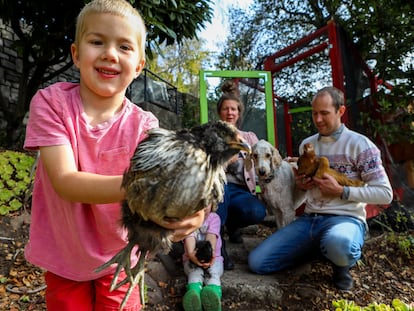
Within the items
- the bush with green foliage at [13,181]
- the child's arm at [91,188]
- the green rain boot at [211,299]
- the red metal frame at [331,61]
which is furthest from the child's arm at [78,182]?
the red metal frame at [331,61]

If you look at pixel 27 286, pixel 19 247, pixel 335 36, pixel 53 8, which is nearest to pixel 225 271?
pixel 27 286

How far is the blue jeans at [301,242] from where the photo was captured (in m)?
3.05

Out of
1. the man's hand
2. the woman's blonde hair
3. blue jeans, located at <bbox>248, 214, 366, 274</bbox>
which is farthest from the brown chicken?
the woman's blonde hair

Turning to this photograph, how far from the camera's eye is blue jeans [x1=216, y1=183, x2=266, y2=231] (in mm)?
3689

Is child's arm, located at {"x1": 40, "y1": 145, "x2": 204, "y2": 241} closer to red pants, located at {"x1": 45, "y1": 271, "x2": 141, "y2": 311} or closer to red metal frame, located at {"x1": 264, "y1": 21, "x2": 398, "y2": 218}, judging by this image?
red pants, located at {"x1": 45, "y1": 271, "x2": 141, "y2": 311}

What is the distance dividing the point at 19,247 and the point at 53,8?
12.7 feet

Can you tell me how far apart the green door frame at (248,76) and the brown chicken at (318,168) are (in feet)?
6.08

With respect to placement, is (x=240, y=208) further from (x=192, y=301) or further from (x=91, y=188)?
(x=91, y=188)

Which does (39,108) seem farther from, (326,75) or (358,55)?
(358,55)

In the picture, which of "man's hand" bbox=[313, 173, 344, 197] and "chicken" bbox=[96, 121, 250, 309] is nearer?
"chicken" bbox=[96, 121, 250, 309]

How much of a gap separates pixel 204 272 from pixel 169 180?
2211 mm

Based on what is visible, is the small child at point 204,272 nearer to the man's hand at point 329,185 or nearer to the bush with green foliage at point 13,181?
the man's hand at point 329,185

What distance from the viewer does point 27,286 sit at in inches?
112

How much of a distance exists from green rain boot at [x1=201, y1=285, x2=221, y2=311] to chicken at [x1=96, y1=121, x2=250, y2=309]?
163 cm
